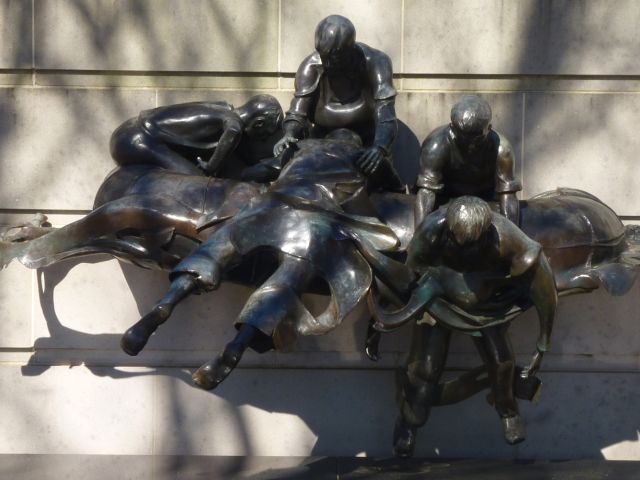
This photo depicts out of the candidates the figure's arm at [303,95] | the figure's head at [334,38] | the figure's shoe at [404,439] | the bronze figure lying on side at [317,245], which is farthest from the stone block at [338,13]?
the figure's shoe at [404,439]

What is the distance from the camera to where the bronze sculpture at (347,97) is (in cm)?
770

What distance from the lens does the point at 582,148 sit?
842 cm

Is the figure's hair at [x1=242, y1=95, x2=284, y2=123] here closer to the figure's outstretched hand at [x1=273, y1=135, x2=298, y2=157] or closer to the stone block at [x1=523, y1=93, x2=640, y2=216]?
the figure's outstretched hand at [x1=273, y1=135, x2=298, y2=157]

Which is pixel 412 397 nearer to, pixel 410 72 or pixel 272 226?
pixel 272 226

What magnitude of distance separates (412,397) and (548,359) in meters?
1.14

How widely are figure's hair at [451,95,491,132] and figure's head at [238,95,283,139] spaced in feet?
4.43

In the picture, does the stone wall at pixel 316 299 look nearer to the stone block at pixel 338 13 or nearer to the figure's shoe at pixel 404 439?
the stone block at pixel 338 13

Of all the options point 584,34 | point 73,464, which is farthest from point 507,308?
point 73,464

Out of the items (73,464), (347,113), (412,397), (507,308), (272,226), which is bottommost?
(73,464)

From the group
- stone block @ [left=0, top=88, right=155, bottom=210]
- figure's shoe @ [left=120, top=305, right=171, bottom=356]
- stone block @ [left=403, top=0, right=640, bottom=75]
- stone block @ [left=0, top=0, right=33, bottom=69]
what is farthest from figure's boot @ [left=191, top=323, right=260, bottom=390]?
stone block @ [left=0, top=0, right=33, bottom=69]

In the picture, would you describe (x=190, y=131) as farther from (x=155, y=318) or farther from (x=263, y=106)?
(x=155, y=318)

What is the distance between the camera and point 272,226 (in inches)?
289

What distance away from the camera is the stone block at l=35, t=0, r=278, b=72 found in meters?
8.43

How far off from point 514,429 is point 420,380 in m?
0.69
